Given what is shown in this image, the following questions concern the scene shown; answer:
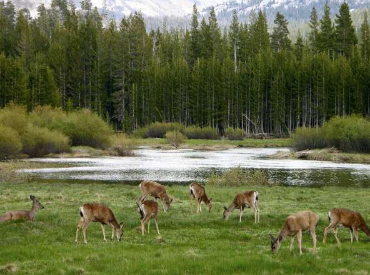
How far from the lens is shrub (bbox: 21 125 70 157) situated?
210 feet

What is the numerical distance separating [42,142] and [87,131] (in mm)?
9386

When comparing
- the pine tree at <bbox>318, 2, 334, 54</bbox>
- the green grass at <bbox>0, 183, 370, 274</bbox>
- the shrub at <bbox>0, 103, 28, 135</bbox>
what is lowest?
the green grass at <bbox>0, 183, 370, 274</bbox>

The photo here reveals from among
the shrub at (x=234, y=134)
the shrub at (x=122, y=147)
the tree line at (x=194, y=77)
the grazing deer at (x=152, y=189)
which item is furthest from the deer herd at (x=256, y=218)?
the shrub at (x=234, y=134)

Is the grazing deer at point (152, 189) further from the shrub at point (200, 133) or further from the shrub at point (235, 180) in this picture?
the shrub at point (200, 133)

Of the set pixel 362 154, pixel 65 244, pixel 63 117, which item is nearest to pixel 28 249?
pixel 65 244

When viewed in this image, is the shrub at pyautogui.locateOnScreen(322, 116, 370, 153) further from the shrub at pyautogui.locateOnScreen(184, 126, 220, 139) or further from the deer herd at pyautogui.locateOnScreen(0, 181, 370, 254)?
the deer herd at pyautogui.locateOnScreen(0, 181, 370, 254)

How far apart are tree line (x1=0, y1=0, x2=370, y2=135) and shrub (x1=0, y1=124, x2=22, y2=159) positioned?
1461 inches

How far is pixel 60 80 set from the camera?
120562 mm

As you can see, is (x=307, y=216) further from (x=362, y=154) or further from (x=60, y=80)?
(x=60, y=80)

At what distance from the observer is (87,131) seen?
73688mm

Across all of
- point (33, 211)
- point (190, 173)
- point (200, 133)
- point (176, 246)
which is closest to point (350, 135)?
point (190, 173)

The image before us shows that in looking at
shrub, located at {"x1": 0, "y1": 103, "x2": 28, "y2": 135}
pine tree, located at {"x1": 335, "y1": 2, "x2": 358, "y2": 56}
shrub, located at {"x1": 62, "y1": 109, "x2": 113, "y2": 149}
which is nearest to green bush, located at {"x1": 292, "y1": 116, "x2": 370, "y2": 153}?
shrub, located at {"x1": 62, "y1": 109, "x2": 113, "y2": 149}

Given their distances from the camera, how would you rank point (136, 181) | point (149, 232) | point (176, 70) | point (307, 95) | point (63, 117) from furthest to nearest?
point (176, 70) → point (307, 95) → point (63, 117) → point (136, 181) → point (149, 232)

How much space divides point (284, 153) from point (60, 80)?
227 ft
